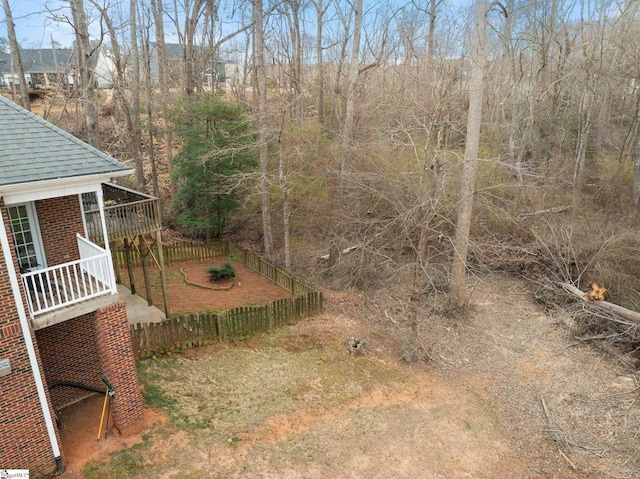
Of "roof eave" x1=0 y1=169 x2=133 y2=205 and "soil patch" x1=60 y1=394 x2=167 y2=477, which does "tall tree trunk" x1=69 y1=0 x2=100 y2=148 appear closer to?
"roof eave" x1=0 y1=169 x2=133 y2=205

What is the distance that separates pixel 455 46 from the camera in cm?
2408

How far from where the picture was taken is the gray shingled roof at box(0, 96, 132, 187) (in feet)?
23.4

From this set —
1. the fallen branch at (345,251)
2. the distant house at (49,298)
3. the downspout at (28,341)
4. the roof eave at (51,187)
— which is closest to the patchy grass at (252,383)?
the distant house at (49,298)

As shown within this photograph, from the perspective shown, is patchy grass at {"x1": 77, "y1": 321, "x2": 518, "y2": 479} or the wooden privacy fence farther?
the wooden privacy fence

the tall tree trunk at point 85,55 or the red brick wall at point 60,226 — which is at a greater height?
the tall tree trunk at point 85,55

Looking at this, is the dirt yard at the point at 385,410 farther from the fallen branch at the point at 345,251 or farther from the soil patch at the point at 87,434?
the fallen branch at the point at 345,251

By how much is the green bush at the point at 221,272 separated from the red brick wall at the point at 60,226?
8.60 metres

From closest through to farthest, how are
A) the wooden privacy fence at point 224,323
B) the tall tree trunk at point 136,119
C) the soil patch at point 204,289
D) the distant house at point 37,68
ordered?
the wooden privacy fence at point 224,323
the soil patch at point 204,289
the tall tree trunk at point 136,119
the distant house at point 37,68

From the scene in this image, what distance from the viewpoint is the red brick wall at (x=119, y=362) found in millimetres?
8438

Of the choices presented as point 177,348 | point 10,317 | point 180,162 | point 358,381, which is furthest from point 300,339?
point 180,162

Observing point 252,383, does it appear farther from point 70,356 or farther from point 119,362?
point 70,356

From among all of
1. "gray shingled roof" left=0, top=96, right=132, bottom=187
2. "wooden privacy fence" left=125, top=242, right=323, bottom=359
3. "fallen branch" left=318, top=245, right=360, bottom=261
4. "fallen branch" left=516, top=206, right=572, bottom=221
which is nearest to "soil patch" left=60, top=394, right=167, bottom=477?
"wooden privacy fence" left=125, top=242, right=323, bottom=359

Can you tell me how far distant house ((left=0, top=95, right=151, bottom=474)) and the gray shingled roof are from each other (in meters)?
0.02

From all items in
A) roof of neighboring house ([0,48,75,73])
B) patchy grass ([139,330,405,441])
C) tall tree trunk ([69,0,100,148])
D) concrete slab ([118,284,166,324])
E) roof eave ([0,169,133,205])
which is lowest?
patchy grass ([139,330,405,441])
